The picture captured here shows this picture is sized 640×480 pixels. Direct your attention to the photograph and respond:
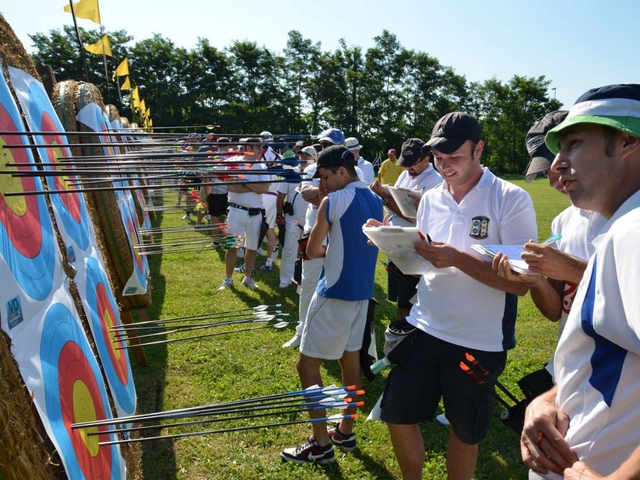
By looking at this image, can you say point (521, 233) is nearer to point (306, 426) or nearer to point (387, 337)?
point (387, 337)

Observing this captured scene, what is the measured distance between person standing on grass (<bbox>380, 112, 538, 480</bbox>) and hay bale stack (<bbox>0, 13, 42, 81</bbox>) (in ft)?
A: 6.05

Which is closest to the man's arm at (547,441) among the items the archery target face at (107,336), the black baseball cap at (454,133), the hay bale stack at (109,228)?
the black baseball cap at (454,133)

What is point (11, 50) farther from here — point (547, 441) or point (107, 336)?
point (547, 441)

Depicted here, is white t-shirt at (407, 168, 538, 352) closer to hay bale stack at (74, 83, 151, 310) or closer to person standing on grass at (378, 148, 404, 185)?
hay bale stack at (74, 83, 151, 310)

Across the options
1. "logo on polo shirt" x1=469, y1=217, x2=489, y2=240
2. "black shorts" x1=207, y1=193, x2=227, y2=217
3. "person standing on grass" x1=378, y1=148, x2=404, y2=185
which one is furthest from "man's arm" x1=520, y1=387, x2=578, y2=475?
"black shorts" x1=207, y1=193, x2=227, y2=217

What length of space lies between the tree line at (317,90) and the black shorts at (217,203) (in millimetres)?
37201

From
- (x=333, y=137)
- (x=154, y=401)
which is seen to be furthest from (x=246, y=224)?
(x=154, y=401)

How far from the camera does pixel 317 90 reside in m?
49.2

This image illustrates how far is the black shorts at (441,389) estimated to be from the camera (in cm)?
225

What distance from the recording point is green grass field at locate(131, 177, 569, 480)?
2994 millimetres

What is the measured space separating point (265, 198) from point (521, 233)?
5.38 metres

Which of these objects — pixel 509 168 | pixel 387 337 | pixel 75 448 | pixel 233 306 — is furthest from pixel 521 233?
pixel 509 168

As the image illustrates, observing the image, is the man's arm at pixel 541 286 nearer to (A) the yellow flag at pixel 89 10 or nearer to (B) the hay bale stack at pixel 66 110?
(B) the hay bale stack at pixel 66 110

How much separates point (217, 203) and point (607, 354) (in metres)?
8.13
